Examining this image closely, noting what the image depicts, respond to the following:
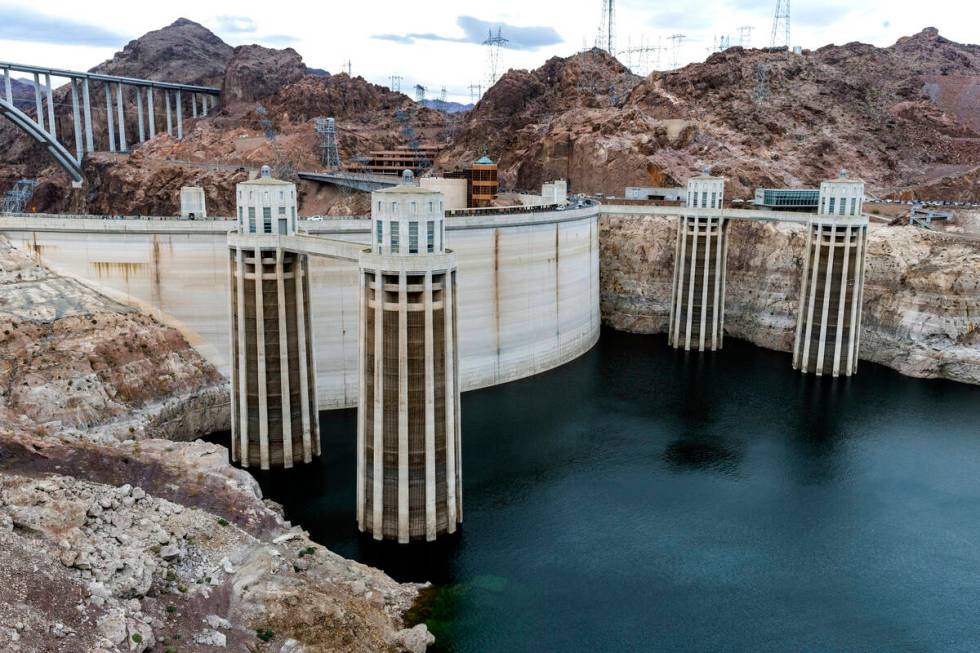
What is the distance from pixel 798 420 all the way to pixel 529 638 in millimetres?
35168

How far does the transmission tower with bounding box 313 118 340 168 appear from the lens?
436ft

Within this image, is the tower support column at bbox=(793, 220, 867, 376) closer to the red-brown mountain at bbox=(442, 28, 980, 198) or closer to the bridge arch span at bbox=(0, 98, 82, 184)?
the red-brown mountain at bbox=(442, 28, 980, 198)

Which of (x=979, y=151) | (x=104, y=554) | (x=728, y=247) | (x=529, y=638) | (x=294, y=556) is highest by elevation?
(x=979, y=151)

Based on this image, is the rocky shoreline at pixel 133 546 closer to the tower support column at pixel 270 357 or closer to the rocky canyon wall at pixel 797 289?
the tower support column at pixel 270 357

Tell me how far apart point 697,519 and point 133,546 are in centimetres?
2891

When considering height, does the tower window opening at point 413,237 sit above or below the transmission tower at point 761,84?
below

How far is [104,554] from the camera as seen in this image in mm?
28016

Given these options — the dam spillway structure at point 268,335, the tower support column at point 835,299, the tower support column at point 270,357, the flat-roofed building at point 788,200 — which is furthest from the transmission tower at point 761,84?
the tower support column at point 270,357

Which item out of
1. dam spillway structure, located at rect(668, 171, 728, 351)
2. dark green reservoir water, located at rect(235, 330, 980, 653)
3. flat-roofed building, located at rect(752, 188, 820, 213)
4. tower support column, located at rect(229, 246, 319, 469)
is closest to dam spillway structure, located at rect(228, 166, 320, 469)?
tower support column, located at rect(229, 246, 319, 469)

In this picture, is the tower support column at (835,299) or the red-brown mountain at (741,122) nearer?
the tower support column at (835,299)

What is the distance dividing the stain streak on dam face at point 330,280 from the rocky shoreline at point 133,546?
754cm

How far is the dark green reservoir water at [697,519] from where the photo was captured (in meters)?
35.0

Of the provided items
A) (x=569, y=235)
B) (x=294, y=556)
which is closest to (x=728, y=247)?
(x=569, y=235)

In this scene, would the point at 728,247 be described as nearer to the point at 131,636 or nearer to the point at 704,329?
the point at 704,329
